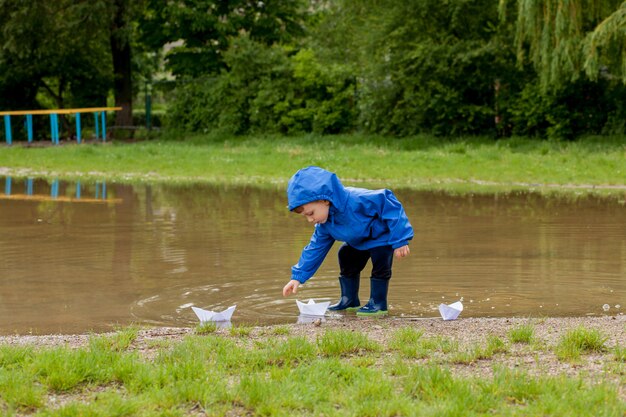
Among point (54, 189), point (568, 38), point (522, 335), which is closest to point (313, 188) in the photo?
point (522, 335)

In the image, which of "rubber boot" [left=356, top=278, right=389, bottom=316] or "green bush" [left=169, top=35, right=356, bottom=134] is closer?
"rubber boot" [left=356, top=278, right=389, bottom=316]

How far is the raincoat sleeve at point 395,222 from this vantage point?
7469 mm

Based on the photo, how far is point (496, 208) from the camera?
1520 centimetres

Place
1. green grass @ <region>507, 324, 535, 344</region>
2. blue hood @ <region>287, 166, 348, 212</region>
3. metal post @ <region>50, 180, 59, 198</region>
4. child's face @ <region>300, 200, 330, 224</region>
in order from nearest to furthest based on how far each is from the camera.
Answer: green grass @ <region>507, 324, 535, 344</region> → blue hood @ <region>287, 166, 348, 212</region> → child's face @ <region>300, 200, 330, 224</region> → metal post @ <region>50, 180, 59, 198</region>

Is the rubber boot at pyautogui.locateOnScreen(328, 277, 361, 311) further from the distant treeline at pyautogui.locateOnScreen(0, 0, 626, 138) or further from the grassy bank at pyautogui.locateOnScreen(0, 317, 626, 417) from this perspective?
the distant treeline at pyautogui.locateOnScreen(0, 0, 626, 138)

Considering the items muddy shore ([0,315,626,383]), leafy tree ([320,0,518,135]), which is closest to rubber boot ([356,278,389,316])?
muddy shore ([0,315,626,383])

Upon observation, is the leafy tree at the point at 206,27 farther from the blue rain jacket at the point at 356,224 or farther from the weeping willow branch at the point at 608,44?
the blue rain jacket at the point at 356,224

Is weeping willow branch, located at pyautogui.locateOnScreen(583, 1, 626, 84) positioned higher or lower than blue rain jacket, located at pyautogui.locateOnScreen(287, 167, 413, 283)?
higher

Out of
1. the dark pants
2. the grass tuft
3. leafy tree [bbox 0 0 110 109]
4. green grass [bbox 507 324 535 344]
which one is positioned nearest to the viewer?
the grass tuft

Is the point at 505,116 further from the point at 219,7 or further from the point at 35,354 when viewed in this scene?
the point at 35,354

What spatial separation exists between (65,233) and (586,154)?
12625mm

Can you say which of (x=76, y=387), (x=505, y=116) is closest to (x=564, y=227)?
(x=76, y=387)

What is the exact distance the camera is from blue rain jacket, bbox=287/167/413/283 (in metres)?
7.37

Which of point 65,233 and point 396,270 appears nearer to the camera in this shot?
point 396,270
